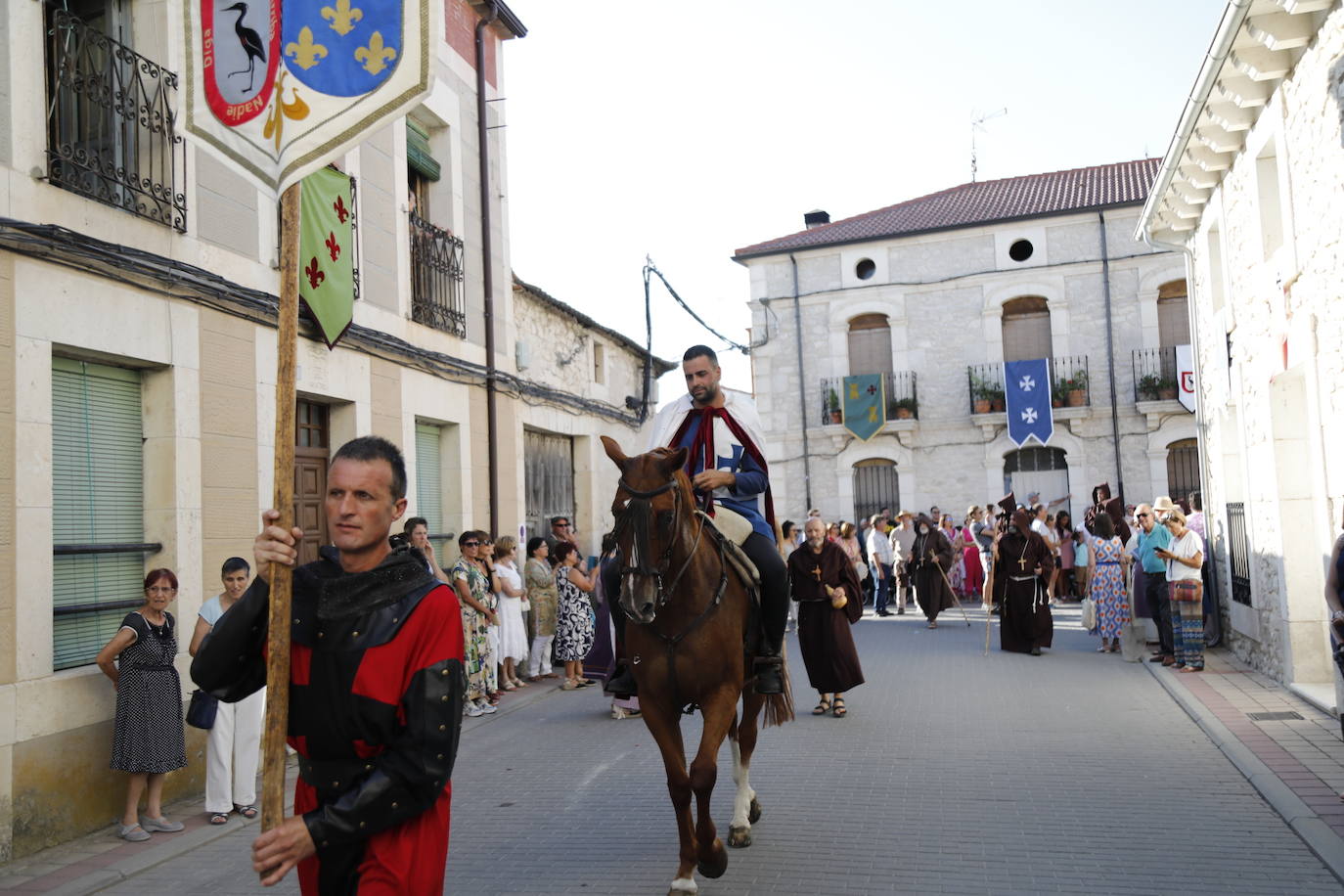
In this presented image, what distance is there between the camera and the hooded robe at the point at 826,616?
32.8ft

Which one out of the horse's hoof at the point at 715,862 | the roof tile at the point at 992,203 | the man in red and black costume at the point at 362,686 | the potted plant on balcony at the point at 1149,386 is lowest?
the horse's hoof at the point at 715,862

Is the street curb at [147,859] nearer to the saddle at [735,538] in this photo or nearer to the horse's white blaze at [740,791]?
the horse's white blaze at [740,791]

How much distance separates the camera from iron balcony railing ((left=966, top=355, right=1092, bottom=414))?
90.3 feet

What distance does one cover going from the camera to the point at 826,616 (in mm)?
10180

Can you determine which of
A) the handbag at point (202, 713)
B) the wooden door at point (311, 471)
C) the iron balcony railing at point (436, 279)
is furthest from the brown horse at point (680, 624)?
the iron balcony railing at point (436, 279)

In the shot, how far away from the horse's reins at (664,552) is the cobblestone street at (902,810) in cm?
124

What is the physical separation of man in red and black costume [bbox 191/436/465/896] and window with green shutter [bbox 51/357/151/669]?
5.07 m

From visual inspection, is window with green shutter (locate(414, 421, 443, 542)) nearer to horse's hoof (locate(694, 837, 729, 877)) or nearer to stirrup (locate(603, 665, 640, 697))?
stirrup (locate(603, 665, 640, 697))

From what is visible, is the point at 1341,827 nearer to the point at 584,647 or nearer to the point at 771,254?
the point at 584,647

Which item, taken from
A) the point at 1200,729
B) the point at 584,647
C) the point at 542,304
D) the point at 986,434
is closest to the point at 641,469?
the point at 1200,729

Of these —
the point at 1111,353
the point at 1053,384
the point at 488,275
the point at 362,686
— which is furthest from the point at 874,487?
the point at 362,686

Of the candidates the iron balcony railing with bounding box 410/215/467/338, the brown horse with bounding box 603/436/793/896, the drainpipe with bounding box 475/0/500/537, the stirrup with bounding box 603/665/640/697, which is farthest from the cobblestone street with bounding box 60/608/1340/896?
the iron balcony railing with bounding box 410/215/467/338

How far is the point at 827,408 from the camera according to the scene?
29.4 meters

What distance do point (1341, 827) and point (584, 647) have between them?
8.21 meters
